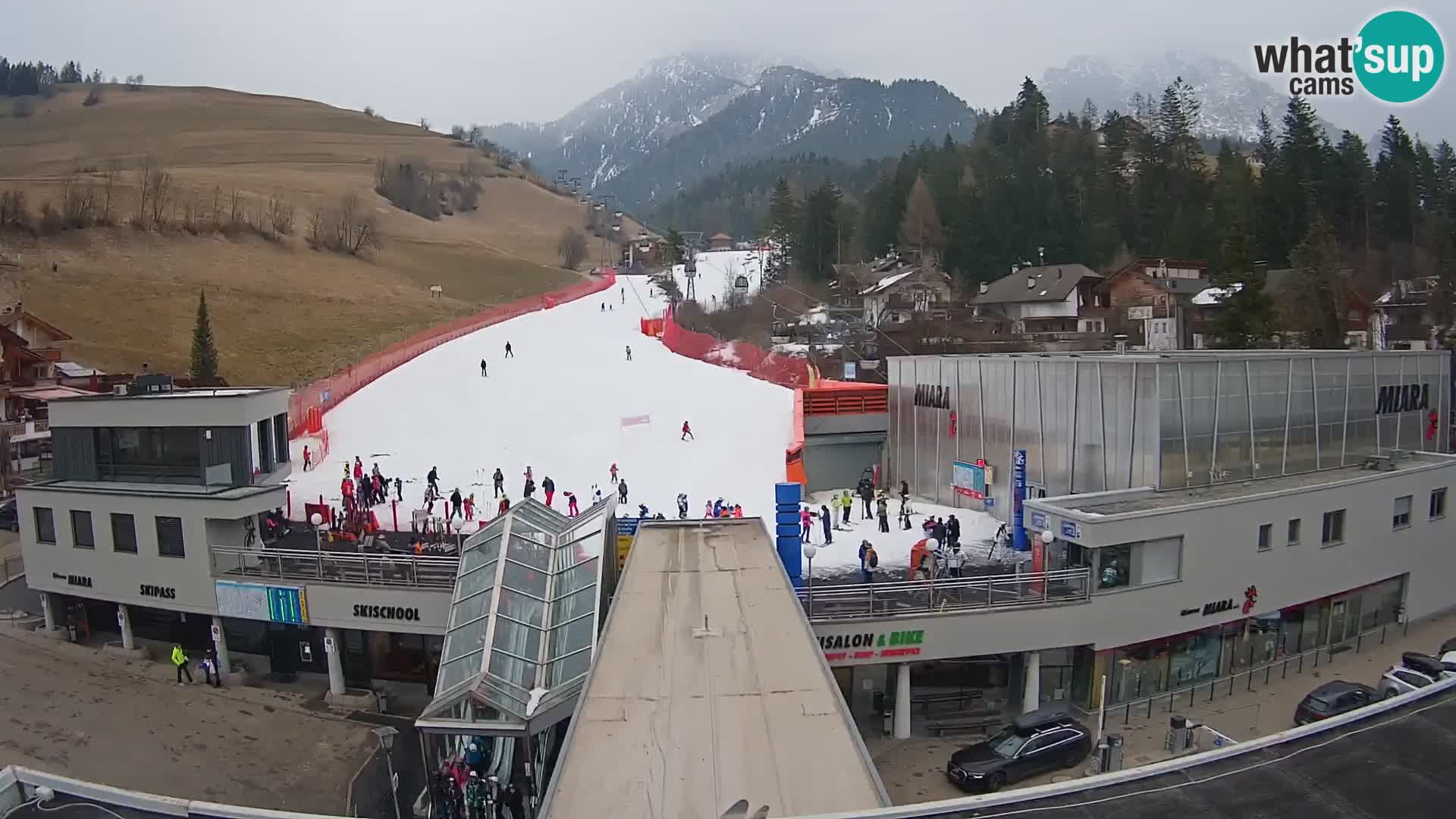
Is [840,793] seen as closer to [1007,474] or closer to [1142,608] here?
[1142,608]

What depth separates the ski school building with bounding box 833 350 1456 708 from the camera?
19.2 metres

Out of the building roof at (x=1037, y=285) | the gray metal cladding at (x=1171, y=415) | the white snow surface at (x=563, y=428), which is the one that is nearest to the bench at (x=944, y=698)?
the gray metal cladding at (x=1171, y=415)

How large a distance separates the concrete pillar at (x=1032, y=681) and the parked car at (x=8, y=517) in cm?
3538

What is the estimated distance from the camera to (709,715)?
1111 centimetres

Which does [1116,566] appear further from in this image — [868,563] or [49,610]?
[49,610]

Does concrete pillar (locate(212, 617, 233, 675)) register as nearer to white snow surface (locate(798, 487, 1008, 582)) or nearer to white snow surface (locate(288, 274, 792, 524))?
white snow surface (locate(288, 274, 792, 524))

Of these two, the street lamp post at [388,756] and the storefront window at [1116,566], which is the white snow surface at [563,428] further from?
the storefront window at [1116,566]

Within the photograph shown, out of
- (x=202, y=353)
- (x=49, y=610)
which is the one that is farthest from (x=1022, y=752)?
(x=202, y=353)

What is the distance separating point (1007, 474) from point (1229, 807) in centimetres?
1633

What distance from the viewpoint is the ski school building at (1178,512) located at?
62.8 ft

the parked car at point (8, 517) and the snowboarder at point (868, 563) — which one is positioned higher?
the snowboarder at point (868, 563)

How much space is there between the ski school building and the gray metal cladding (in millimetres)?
54

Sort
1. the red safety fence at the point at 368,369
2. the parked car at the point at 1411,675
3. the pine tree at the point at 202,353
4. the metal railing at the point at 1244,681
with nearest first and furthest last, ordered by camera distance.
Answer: the parked car at the point at 1411,675
the metal railing at the point at 1244,681
the red safety fence at the point at 368,369
the pine tree at the point at 202,353

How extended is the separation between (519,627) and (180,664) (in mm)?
11176
